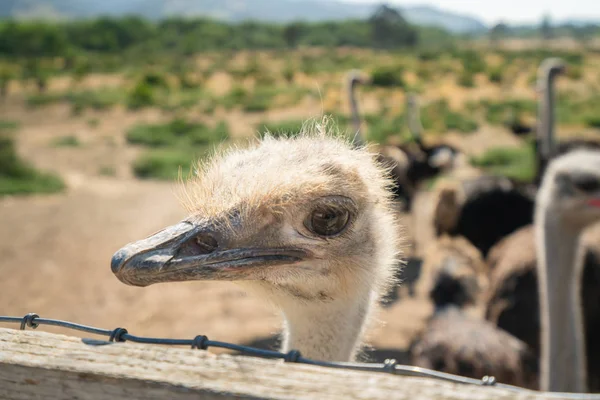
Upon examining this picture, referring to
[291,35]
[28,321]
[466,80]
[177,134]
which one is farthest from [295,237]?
[291,35]

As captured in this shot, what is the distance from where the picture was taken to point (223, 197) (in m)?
1.72

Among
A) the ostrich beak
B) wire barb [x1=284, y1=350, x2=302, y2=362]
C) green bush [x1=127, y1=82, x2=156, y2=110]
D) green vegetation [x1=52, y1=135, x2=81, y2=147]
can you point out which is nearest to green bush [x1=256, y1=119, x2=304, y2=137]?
the ostrich beak

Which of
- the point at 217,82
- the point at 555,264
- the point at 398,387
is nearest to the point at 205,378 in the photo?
the point at 398,387

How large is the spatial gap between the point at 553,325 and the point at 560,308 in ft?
0.31

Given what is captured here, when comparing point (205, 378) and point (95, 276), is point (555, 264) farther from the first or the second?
point (95, 276)

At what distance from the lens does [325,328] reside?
Answer: 1.87 metres

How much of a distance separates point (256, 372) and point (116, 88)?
25029mm

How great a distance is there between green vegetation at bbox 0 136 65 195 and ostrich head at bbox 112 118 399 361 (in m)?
8.37

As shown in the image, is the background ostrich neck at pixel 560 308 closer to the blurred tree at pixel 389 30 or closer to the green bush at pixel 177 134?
the green bush at pixel 177 134

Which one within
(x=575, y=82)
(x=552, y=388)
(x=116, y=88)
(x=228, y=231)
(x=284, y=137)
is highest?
(x=575, y=82)

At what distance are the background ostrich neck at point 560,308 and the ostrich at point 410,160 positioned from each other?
420 cm

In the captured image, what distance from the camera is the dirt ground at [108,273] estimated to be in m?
5.32

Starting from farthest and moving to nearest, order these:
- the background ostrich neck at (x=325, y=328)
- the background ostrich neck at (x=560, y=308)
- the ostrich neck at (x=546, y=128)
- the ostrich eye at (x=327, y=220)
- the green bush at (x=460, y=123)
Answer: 1. the green bush at (x=460, y=123)
2. the ostrich neck at (x=546, y=128)
3. the background ostrich neck at (x=560, y=308)
4. the background ostrich neck at (x=325, y=328)
5. the ostrich eye at (x=327, y=220)

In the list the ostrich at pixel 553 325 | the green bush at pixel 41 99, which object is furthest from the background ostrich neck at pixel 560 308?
the green bush at pixel 41 99
